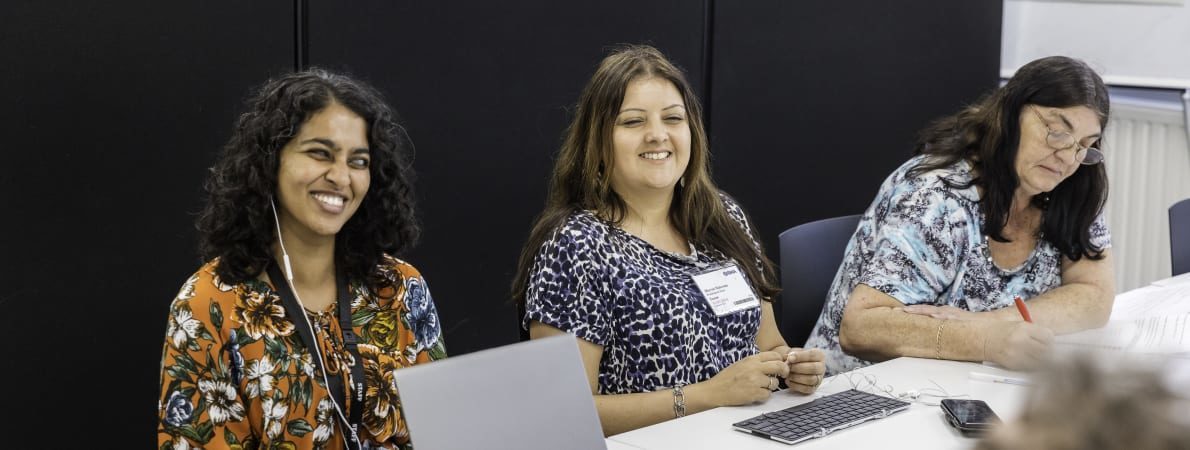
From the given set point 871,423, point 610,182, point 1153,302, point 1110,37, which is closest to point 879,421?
point 871,423

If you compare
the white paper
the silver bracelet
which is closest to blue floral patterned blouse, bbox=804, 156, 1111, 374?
the white paper

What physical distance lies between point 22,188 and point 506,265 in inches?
53.1

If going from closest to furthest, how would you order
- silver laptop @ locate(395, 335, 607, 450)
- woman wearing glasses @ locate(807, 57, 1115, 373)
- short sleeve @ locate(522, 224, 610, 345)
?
silver laptop @ locate(395, 335, 607, 450)
short sleeve @ locate(522, 224, 610, 345)
woman wearing glasses @ locate(807, 57, 1115, 373)

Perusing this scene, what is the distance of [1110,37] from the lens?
4.36m

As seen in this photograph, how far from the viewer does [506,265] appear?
133 inches

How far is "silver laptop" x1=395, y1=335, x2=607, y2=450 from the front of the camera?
1.40 meters

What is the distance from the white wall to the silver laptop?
10.1 feet

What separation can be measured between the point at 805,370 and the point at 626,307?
1.18 feet

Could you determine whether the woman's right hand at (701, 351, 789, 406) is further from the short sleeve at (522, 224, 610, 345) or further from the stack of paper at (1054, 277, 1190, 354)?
the stack of paper at (1054, 277, 1190, 354)

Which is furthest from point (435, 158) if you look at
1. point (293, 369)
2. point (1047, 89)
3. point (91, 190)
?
point (1047, 89)

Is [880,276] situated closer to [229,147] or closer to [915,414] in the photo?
[915,414]

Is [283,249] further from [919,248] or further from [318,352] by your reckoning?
[919,248]

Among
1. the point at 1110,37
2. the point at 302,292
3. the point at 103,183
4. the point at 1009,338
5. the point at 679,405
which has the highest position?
the point at 1110,37

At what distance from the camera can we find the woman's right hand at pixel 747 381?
205 cm
